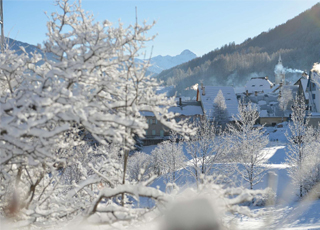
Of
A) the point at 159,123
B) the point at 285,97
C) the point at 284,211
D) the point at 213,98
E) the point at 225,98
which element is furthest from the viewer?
the point at 285,97

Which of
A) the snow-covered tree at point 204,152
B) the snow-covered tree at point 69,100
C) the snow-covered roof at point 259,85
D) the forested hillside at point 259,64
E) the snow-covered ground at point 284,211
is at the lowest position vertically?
the snow-covered ground at point 284,211

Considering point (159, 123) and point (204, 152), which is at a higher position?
point (159, 123)

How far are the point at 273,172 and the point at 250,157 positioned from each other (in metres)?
5.04

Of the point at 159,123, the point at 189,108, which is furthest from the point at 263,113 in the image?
the point at 159,123

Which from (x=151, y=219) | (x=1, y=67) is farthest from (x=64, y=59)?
(x=151, y=219)

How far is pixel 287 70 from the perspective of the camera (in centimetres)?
14000

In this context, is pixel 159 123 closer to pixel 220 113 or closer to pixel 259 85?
pixel 220 113

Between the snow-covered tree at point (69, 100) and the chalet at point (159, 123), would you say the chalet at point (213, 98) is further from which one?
the snow-covered tree at point (69, 100)

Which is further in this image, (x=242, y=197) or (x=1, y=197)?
(x=1, y=197)

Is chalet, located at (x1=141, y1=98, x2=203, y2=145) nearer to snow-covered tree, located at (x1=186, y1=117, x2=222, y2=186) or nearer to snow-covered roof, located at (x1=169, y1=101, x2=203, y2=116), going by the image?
snow-covered roof, located at (x1=169, y1=101, x2=203, y2=116)

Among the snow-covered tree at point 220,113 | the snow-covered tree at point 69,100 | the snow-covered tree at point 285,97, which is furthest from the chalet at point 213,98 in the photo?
the snow-covered tree at point 69,100

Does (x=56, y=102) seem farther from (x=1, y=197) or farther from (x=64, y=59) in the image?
(x=1, y=197)

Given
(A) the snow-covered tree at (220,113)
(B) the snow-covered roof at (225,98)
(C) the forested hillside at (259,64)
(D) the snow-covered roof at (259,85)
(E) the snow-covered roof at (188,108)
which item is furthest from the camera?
(C) the forested hillside at (259,64)

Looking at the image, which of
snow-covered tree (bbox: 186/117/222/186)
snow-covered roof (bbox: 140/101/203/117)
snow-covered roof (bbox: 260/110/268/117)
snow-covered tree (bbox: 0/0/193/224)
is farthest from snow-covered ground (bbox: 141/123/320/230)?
snow-covered roof (bbox: 260/110/268/117)
